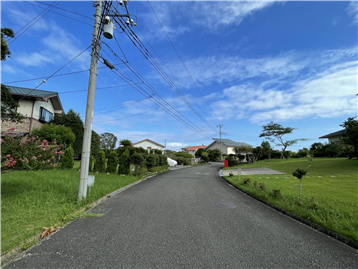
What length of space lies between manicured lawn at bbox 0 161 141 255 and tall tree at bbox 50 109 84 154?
18102mm

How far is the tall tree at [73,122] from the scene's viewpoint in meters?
24.3

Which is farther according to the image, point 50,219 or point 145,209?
point 145,209

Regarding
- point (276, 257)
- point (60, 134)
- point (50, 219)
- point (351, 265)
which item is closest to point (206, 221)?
point (276, 257)

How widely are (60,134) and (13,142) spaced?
1582 cm

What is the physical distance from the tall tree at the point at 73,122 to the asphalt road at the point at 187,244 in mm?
23930

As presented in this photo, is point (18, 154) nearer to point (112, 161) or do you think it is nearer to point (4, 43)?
point (4, 43)

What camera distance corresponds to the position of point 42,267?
2602 mm

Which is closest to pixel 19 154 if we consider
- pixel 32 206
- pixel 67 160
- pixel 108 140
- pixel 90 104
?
pixel 32 206

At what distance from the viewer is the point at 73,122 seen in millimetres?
25172

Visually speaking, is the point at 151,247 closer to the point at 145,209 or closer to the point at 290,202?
the point at 145,209

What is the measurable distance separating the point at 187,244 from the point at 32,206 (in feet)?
16.8

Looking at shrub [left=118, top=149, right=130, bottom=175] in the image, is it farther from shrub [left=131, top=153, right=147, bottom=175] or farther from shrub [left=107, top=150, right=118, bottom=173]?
shrub [left=131, top=153, right=147, bottom=175]

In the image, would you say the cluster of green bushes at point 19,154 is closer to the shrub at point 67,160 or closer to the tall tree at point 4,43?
the tall tree at point 4,43

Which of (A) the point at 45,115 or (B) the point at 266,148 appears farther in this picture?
(B) the point at 266,148
